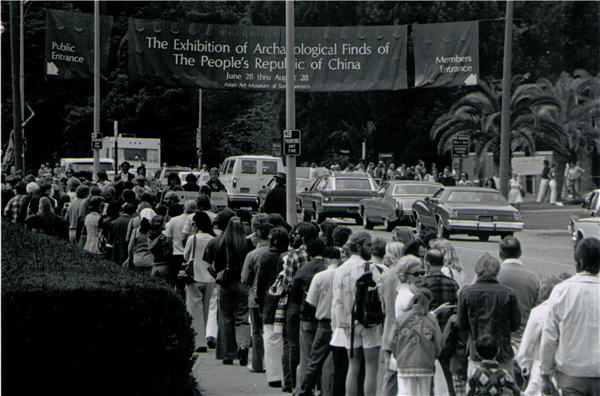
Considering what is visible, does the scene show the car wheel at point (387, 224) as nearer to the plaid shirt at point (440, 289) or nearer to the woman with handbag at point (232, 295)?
the woman with handbag at point (232, 295)

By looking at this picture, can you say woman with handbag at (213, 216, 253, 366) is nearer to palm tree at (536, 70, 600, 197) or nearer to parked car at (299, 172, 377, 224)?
parked car at (299, 172, 377, 224)

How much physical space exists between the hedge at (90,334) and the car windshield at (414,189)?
25.4 metres

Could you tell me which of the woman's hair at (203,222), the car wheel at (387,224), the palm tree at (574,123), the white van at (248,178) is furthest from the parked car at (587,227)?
the palm tree at (574,123)

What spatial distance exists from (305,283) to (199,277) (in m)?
3.63

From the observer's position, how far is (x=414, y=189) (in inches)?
1337

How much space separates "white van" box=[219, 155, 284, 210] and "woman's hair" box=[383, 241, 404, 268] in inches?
1131

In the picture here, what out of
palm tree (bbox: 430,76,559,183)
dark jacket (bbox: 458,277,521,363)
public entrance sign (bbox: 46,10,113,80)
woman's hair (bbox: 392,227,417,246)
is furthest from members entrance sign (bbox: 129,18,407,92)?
palm tree (bbox: 430,76,559,183)

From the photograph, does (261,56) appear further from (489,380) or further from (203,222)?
(489,380)

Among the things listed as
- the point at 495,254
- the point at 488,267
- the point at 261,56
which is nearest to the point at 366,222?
the point at 495,254

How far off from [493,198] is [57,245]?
782 inches

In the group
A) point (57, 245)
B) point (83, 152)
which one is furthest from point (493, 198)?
point (83, 152)

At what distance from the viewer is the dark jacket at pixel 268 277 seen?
11.0 metres

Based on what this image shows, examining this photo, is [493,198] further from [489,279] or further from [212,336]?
[489,279]

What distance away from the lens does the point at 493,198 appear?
2958 cm
